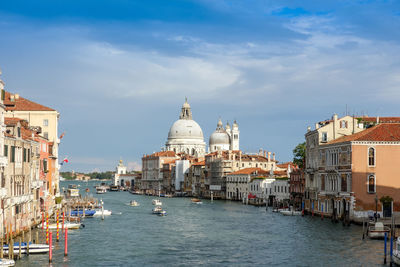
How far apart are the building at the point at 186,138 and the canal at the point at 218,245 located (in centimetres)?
11512

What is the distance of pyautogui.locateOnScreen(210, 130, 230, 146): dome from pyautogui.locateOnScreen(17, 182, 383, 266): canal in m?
104

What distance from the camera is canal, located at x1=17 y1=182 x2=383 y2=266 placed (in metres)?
28.8

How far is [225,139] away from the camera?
154 metres

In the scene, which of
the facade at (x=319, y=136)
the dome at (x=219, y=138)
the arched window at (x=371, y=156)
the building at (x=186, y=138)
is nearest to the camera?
the arched window at (x=371, y=156)

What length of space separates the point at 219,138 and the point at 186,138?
1389 cm

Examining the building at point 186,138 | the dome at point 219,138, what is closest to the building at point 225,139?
the dome at point 219,138

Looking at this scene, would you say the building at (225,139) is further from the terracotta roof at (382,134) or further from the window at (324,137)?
the terracotta roof at (382,134)

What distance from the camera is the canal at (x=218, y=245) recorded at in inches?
1135

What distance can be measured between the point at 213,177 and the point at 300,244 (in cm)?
7317

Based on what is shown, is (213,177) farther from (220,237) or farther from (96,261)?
(96,261)

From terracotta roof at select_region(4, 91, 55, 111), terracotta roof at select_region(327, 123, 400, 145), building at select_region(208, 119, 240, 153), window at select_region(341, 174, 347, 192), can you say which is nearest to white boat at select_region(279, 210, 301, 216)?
window at select_region(341, 174, 347, 192)

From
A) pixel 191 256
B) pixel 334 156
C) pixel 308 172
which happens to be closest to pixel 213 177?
pixel 308 172

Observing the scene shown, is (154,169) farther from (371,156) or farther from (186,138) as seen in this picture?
(371,156)

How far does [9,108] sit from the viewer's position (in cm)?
4988
